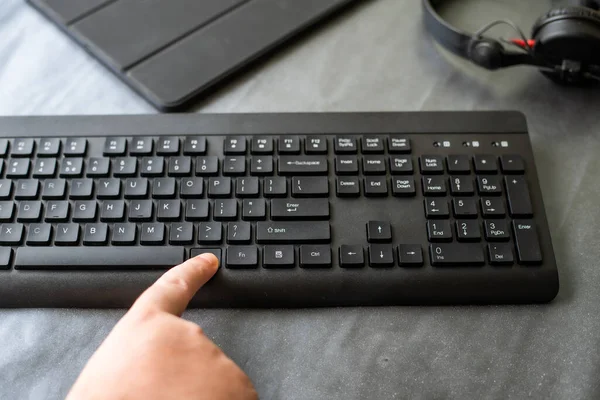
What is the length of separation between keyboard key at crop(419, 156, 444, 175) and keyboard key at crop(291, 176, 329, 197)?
0.08 m

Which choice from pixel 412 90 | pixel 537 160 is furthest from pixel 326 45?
pixel 537 160

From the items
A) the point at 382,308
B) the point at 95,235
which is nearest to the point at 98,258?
the point at 95,235

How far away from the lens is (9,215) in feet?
1.54

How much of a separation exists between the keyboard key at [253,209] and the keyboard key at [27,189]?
0.55ft

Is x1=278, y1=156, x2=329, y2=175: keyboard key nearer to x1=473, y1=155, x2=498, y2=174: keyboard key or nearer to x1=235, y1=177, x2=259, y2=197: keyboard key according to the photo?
x1=235, y1=177, x2=259, y2=197: keyboard key

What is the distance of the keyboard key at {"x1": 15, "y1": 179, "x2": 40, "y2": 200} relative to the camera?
477 mm

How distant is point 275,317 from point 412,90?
263mm

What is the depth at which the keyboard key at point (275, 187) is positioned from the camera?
0.49m

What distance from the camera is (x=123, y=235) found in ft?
1.52

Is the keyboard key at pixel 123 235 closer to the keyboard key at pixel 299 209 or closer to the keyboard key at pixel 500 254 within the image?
the keyboard key at pixel 299 209

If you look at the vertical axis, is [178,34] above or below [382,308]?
above

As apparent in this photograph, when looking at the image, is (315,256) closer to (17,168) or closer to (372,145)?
(372,145)

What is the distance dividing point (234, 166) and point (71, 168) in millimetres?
134

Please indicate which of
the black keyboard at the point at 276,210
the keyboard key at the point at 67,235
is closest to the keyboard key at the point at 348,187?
the black keyboard at the point at 276,210
